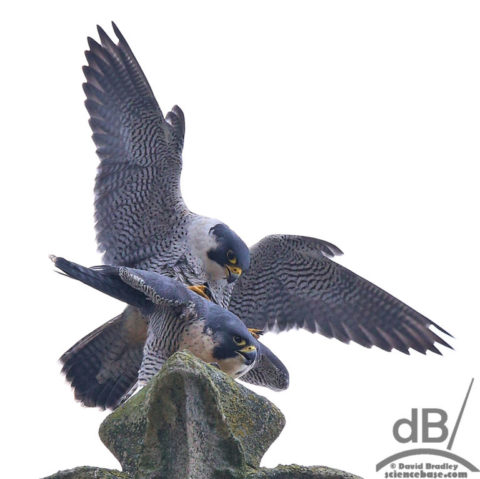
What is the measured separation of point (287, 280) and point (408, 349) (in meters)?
1.24

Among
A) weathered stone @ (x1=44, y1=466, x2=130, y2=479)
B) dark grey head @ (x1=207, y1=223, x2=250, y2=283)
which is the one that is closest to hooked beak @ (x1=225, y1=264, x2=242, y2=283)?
dark grey head @ (x1=207, y1=223, x2=250, y2=283)

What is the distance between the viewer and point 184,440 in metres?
3.53

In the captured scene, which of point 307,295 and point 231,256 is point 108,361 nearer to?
point 231,256

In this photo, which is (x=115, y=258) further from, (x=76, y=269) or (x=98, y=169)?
(x=76, y=269)

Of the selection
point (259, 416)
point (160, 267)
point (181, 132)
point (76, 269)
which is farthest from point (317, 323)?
point (259, 416)

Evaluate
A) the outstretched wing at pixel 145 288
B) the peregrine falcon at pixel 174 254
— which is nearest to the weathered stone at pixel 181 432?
the outstretched wing at pixel 145 288

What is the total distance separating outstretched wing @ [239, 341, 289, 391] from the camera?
631cm

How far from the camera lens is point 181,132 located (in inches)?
281

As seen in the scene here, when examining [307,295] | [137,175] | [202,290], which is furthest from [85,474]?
[307,295]

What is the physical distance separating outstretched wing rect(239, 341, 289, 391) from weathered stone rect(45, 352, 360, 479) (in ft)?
8.34

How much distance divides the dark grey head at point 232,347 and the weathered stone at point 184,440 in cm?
165

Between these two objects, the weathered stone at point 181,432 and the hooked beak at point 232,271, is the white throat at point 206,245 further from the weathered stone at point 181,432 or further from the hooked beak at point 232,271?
the weathered stone at point 181,432

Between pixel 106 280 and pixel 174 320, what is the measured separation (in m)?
0.53

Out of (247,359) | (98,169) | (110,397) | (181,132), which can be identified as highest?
(181,132)
